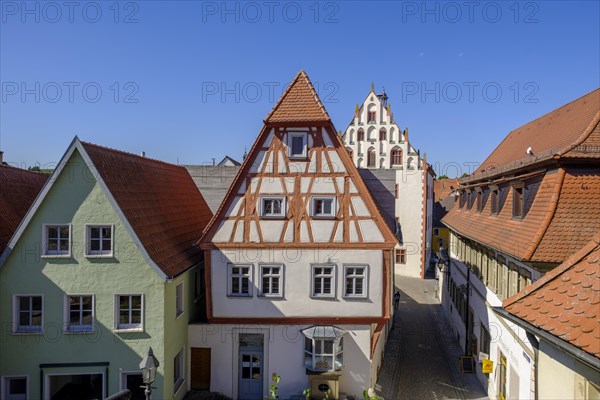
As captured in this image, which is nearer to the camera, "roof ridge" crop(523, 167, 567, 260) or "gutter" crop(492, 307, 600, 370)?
"gutter" crop(492, 307, 600, 370)

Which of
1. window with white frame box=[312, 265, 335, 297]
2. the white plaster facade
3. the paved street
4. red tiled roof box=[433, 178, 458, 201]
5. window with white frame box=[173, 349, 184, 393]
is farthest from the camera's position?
red tiled roof box=[433, 178, 458, 201]

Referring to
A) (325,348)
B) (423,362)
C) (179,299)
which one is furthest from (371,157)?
(179,299)

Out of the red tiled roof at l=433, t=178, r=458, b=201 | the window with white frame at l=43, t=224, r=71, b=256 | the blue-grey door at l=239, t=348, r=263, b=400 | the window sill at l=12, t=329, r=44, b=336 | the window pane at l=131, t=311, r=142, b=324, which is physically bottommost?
the blue-grey door at l=239, t=348, r=263, b=400

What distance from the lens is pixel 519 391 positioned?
1072 cm

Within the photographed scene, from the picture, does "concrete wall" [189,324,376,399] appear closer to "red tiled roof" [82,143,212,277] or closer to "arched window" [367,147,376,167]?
"red tiled roof" [82,143,212,277]

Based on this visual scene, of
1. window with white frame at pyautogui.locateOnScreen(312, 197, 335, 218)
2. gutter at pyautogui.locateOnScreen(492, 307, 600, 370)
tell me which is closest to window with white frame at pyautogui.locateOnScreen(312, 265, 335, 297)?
window with white frame at pyautogui.locateOnScreen(312, 197, 335, 218)

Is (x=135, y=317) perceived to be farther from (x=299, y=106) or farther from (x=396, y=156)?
(x=396, y=156)

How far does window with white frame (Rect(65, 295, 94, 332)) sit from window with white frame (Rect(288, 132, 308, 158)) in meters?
7.79

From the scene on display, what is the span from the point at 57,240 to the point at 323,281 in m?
8.41

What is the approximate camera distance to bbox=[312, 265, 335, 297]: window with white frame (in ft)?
45.0

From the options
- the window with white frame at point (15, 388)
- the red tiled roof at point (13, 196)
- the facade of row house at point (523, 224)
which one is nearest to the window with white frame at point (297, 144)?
the facade of row house at point (523, 224)

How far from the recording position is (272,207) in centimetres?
1395

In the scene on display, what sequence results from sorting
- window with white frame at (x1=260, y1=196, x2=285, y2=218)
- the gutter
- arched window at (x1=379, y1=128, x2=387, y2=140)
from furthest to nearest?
arched window at (x1=379, y1=128, x2=387, y2=140)
window with white frame at (x1=260, y1=196, x2=285, y2=218)
the gutter

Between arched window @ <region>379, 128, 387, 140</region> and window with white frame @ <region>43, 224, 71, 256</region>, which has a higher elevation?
arched window @ <region>379, 128, 387, 140</region>
